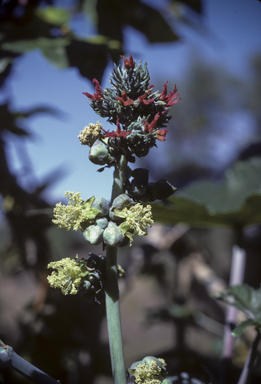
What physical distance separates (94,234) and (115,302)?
0.29ft

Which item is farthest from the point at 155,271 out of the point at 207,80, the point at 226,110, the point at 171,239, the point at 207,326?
the point at 207,80

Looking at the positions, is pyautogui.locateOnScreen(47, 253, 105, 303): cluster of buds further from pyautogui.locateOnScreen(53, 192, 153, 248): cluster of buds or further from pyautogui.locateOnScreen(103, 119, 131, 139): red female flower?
pyautogui.locateOnScreen(103, 119, 131, 139): red female flower

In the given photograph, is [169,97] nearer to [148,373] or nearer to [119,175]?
[119,175]

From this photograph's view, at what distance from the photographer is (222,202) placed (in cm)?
107

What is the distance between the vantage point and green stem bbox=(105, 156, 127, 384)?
404mm

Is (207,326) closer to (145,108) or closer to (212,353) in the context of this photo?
(212,353)

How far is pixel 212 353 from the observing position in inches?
56.9

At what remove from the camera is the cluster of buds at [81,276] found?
0.40 metres

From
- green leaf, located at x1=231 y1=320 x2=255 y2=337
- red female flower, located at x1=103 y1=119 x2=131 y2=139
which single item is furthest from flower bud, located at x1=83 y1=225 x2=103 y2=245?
green leaf, located at x1=231 y1=320 x2=255 y2=337

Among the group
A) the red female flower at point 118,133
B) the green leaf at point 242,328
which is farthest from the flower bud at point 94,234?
the green leaf at point 242,328

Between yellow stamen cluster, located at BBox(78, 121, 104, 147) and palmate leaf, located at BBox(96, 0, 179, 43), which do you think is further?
palmate leaf, located at BBox(96, 0, 179, 43)

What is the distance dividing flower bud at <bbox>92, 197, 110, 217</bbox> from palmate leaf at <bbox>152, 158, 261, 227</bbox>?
1.41 ft

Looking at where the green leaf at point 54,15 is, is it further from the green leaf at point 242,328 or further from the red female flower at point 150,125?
the green leaf at point 242,328

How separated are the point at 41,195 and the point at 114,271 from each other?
0.84m
